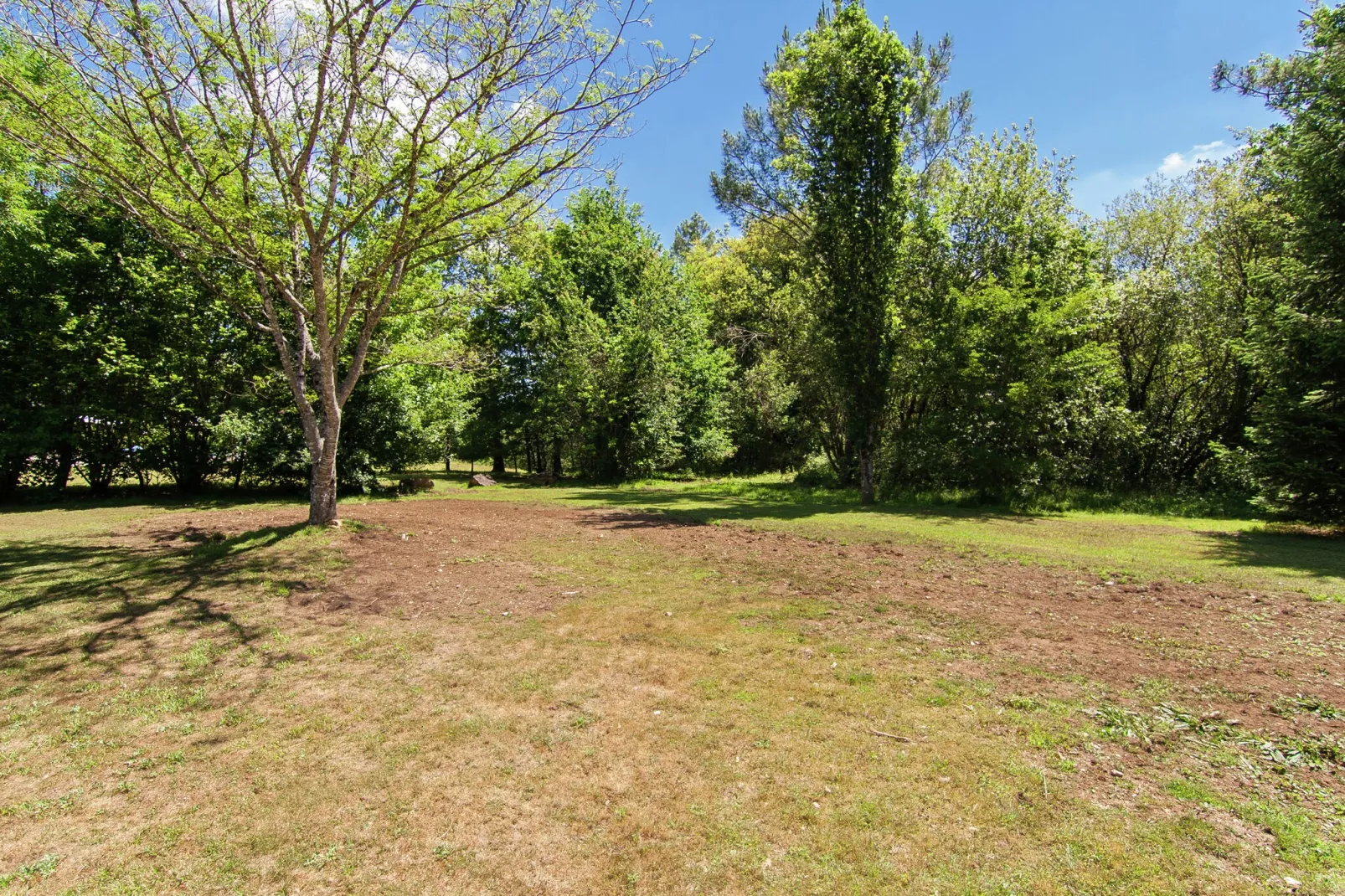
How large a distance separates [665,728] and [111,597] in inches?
297

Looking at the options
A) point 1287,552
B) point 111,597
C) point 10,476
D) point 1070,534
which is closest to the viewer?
point 111,597

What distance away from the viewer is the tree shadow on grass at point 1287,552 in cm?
903

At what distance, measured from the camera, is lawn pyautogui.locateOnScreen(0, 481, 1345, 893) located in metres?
3.01

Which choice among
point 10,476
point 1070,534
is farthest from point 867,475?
point 10,476

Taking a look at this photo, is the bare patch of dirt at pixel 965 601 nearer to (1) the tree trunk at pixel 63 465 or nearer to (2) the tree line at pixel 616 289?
(2) the tree line at pixel 616 289

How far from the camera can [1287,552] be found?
34.5ft

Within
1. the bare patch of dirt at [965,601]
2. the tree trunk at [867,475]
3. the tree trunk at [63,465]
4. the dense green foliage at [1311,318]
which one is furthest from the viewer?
the tree trunk at [867,475]

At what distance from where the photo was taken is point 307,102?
955 centimetres

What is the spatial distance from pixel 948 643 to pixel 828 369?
48.8 ft

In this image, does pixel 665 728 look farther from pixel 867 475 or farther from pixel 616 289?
pixel 616 289

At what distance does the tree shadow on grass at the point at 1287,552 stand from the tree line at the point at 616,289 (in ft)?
4.93

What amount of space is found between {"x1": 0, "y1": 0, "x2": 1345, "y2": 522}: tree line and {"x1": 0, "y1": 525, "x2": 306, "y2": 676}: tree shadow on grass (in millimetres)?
2627


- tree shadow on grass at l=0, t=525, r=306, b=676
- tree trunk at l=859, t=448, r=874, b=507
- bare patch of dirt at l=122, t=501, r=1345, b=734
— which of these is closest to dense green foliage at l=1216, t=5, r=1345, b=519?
bare patch of dirt at l=122, t=501, r=1345, b=734

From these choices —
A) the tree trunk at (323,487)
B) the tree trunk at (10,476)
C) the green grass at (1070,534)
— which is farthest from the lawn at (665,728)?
the tree trunk at (10,476)
